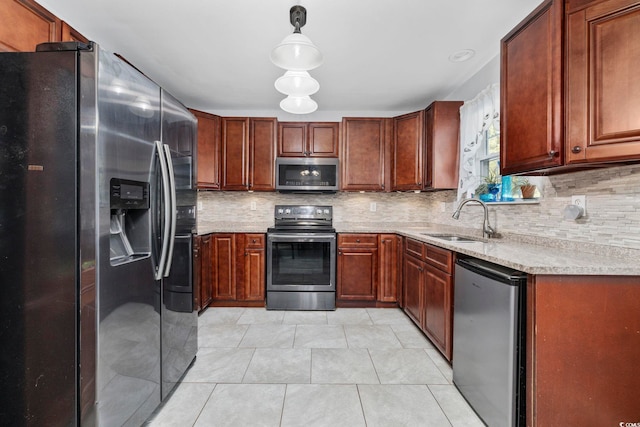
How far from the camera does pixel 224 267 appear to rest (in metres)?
3.12

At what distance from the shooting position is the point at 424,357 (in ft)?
6.98

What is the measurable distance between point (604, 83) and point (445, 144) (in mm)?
1684

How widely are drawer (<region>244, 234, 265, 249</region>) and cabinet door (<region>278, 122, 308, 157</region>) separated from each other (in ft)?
3.44

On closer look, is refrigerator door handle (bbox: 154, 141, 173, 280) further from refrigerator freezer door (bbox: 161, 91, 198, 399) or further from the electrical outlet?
the electrical outlet

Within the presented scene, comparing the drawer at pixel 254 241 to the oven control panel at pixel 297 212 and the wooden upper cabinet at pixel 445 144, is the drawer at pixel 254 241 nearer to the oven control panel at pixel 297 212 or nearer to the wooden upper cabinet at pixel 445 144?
the oven control panel at pixel 297 212

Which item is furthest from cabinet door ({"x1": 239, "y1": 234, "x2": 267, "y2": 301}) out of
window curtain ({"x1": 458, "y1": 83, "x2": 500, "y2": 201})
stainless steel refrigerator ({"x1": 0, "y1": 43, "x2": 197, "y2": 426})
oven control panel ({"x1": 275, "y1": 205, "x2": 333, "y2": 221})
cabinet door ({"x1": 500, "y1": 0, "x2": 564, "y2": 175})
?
cabinet door ({"x1": 500, "y1": 0, "x2": 564, "y2": 175})

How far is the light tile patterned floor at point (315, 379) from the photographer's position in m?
1.52

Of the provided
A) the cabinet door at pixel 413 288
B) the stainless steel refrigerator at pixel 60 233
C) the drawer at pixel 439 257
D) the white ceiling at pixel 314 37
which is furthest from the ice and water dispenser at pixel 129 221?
the cabinet door at pixel 413 288

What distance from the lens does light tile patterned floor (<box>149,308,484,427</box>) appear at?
4.99 ft

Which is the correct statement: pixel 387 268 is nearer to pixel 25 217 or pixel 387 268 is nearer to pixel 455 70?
pixel 455 70

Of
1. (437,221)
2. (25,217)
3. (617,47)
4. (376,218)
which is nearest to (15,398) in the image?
(25,217)

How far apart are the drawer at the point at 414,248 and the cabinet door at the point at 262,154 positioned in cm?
169

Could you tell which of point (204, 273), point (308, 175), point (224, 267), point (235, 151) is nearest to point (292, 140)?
point (308, 175)

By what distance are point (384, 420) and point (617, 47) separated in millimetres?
2066
